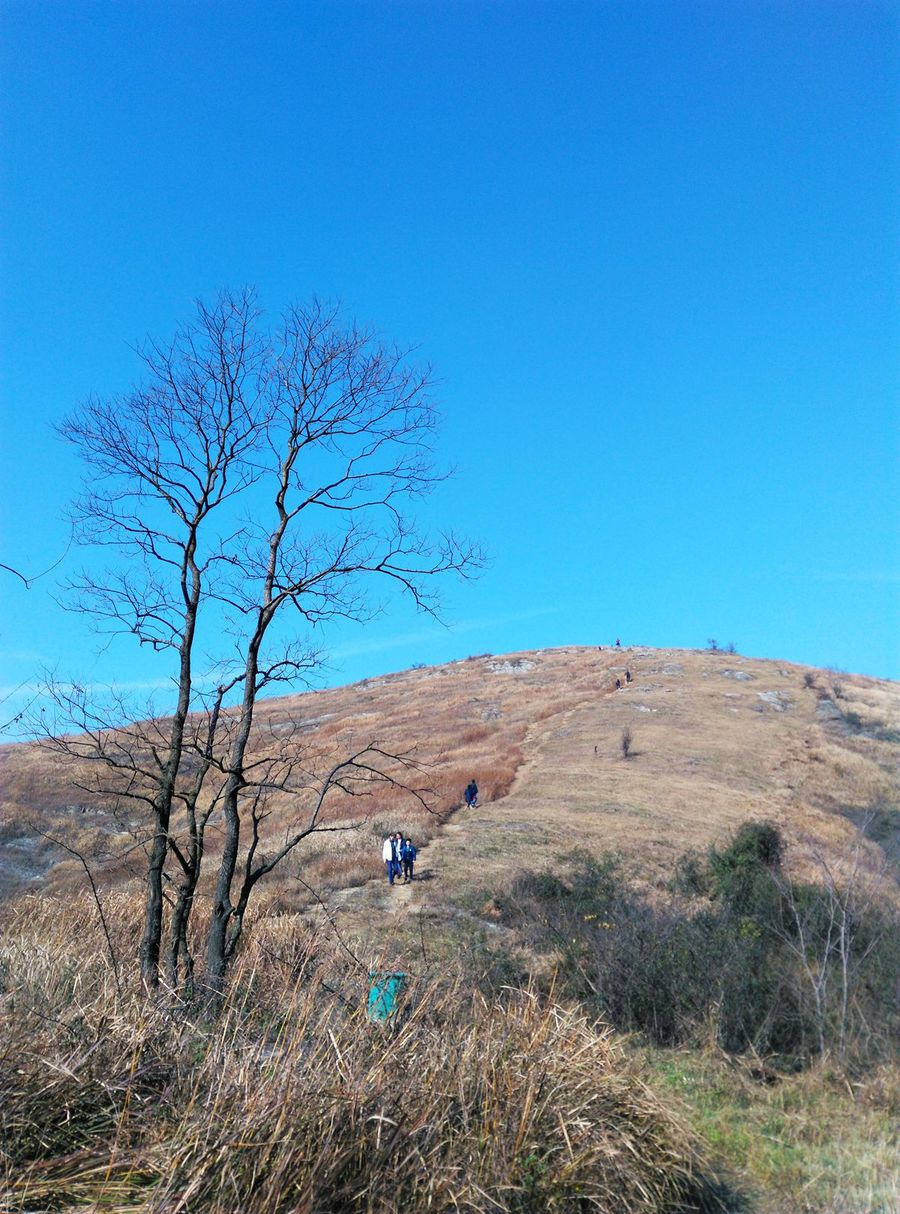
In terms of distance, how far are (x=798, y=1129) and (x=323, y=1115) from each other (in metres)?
3.99

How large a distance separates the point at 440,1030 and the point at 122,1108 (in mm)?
2157

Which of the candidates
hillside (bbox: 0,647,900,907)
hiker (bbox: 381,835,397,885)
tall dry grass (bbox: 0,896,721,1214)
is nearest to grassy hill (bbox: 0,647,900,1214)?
tall dry grass (bbox: 0,896,721,1214)

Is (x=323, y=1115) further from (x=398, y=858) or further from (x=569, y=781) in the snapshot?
(x=569, y=781)

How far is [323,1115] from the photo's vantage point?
15.3 ft

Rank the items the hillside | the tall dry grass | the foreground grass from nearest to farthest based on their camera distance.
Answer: the tall dry grass < the foreground grass < the hillside

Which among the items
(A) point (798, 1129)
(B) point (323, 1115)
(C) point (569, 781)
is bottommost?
(A) point (798, 1129)

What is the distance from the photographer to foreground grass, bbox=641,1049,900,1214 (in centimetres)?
555

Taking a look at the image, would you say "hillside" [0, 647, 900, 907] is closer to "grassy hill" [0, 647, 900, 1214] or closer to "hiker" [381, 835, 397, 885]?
"hiker" [381, 835, 397, 885]

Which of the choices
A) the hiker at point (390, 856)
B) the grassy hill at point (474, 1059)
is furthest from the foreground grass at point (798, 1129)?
the hiker at point (390, 856)

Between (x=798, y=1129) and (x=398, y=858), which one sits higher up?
(x=398, y=858)

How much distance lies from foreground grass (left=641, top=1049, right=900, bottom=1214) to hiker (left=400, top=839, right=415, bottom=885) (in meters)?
13.7

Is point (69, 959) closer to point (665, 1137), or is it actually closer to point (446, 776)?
point (665, 1137)

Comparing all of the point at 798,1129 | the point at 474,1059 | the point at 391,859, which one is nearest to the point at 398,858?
the point at 391,859

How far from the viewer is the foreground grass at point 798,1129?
18.2ft
